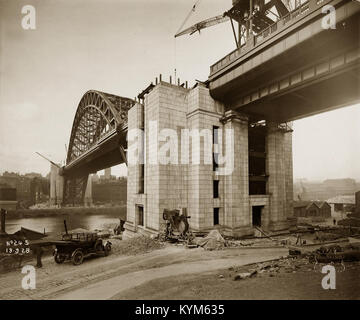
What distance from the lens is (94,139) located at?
63062mm

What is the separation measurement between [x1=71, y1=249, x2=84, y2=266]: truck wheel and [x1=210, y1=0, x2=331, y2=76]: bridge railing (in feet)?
59.8

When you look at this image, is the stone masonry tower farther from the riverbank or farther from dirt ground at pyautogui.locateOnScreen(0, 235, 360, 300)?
the riverbank

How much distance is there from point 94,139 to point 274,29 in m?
55.6

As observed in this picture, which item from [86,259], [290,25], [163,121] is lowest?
[86,259]

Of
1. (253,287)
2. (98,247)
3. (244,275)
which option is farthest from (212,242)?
(98,247)

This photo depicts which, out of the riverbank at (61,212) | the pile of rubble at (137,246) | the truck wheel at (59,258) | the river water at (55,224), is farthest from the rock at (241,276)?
the riverbank at (61,212)

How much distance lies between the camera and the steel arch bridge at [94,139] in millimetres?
42375

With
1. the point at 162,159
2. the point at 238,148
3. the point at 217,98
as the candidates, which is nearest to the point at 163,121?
the point at 162,159

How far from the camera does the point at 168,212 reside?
2027 cm

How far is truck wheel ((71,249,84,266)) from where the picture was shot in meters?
14.9

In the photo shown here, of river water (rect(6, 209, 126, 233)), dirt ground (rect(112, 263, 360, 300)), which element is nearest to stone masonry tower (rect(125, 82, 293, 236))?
dirt ground (rect(112, 263, 360, 300))

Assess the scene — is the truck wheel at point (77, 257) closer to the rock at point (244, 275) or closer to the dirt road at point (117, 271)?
the dirt road at point (117, 271)
